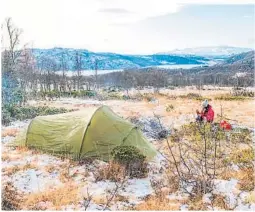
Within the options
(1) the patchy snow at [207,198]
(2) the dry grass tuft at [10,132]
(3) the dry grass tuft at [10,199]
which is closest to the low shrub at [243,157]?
(1) the patchy snow at [207,198]

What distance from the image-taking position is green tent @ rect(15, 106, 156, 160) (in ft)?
37.9

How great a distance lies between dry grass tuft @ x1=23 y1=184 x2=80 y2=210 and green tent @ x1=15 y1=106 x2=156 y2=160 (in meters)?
2.48

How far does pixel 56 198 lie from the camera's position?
851cm

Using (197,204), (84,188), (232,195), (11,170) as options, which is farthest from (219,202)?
(11,170)

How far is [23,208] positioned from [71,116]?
489cm

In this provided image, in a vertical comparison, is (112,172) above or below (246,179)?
above

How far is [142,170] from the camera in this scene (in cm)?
1038

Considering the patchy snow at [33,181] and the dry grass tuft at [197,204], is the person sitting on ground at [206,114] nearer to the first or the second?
the dry grass tuft at [197,204]

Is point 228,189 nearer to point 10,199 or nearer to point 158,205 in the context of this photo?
point 158,205

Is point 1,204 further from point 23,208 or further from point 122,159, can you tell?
point 122,159

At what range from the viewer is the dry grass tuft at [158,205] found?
8.21 meters

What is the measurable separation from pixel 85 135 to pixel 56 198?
3337mm

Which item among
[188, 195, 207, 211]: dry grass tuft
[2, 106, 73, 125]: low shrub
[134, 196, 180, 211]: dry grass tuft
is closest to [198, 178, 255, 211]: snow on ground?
[188, 195, 207, 211]: dry grass tuft

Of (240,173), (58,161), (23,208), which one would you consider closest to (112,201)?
(23,208)
